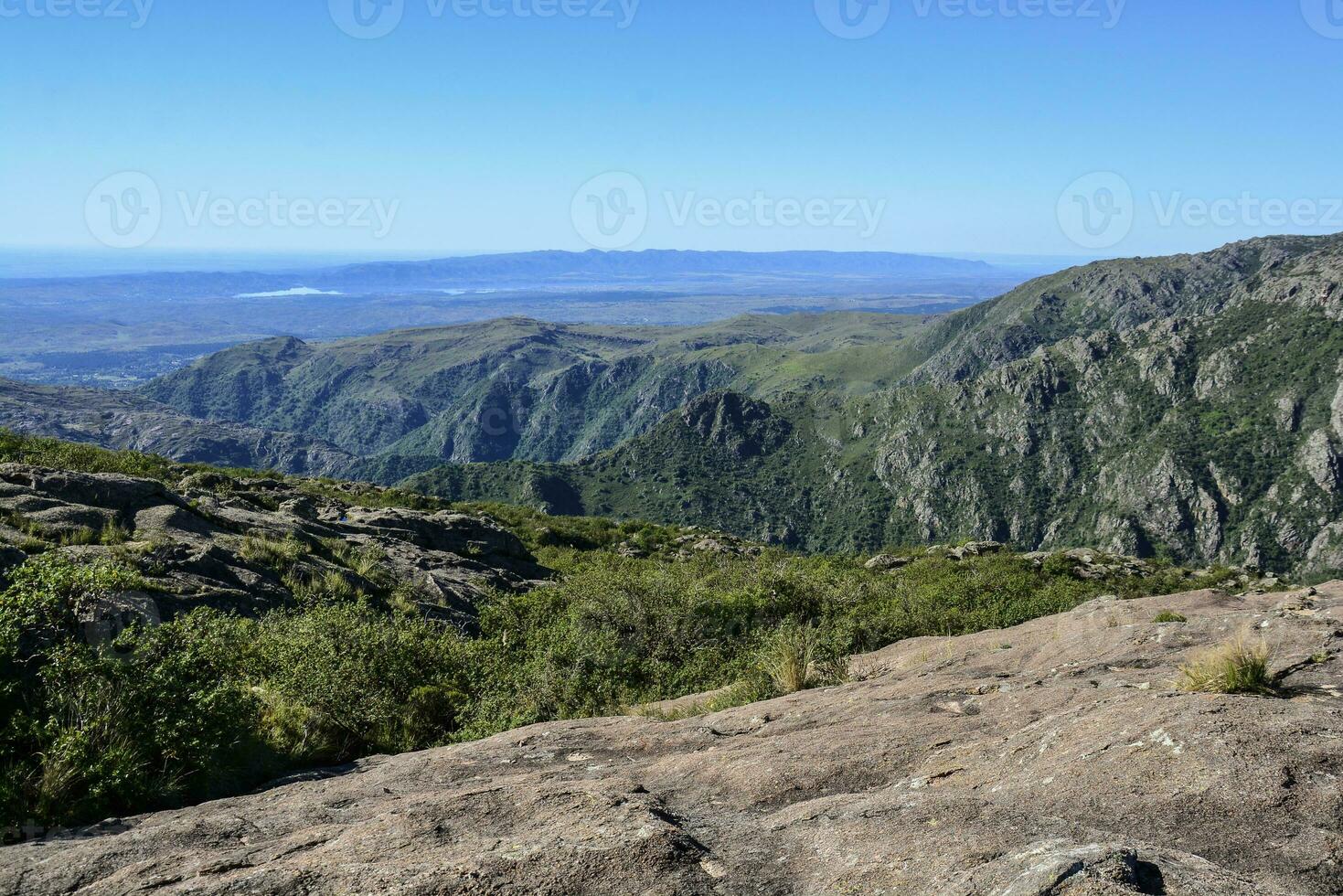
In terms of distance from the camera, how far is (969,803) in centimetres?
655

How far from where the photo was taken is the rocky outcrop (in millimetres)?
18562

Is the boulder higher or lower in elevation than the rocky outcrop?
lower

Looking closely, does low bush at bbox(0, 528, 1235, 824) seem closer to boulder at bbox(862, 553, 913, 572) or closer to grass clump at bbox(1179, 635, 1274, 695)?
grass clump at bbox(1179, 635, 1274, 695)

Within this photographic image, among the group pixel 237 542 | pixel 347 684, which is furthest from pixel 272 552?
pixel 347 684

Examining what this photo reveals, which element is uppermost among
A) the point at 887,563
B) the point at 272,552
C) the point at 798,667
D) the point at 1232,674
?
the point at 1232,674

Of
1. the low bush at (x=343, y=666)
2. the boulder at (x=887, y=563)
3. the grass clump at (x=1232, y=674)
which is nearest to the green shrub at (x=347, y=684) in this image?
the low bush at (x=343, y=666)

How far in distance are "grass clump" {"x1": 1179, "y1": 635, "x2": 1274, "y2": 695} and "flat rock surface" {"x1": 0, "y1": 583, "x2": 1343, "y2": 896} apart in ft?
0.89

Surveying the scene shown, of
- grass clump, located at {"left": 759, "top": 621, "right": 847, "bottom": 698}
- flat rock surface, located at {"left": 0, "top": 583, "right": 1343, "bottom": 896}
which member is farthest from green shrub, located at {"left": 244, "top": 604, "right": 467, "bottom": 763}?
grass clump, located at {"left": 759, "top": 621, "right": 847, "bottom": 698}

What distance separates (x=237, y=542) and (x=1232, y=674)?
24.9m

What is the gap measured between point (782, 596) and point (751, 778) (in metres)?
16.8

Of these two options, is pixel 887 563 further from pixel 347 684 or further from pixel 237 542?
pixel 347 684

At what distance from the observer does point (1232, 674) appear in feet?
27.5

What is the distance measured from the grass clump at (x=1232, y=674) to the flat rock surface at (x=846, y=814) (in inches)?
10.7

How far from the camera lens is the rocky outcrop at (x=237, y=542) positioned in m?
18.6
